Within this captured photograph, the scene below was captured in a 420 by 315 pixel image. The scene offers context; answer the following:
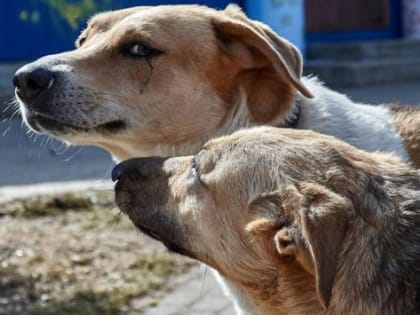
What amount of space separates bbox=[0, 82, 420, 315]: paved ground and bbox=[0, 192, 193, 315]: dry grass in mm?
193

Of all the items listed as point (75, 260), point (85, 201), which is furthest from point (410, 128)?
point (85, 201)

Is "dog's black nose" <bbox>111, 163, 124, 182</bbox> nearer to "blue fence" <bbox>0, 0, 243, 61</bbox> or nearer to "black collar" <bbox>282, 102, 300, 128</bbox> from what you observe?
"black collar" <bbox>282, 102, 300, 128</bbox>

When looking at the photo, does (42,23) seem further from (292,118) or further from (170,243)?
(170,243)

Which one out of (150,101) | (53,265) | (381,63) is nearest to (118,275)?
(53,265)

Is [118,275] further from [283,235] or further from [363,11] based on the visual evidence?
[363,11]

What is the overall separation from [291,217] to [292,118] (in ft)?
4.87

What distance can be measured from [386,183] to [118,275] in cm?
352

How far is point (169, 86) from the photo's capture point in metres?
5.23

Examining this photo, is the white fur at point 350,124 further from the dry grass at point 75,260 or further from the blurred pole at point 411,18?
the blurred pole at point 411,18

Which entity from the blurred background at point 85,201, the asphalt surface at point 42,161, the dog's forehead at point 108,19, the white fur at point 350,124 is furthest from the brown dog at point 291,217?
the asphalt surface at point 42,161

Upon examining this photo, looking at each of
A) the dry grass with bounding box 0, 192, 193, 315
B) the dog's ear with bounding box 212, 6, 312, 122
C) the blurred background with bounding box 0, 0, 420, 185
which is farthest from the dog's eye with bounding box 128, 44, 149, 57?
the blurred background with bounding box 0, 0, 420, 185

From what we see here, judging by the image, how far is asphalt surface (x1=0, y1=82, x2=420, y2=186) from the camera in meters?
9.62

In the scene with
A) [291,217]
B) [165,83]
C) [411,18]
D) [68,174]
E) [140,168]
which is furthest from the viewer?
[411,18]

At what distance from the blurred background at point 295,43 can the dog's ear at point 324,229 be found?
5986 millimetres
